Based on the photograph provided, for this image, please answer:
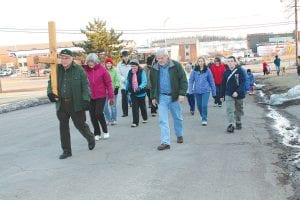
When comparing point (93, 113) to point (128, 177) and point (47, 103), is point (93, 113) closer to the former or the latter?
point (128, 177)

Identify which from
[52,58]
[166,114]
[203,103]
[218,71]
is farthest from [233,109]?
[218,71]

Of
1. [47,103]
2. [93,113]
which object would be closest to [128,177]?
[93,113]

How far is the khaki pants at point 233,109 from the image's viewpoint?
1062 cm

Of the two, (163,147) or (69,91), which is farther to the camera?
(163,147)

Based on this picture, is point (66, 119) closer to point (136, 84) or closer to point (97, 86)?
point (97, 86)

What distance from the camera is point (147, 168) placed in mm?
7234

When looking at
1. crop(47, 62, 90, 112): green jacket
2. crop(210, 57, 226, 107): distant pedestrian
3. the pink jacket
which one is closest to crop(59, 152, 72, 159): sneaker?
crop(47, 62, 90, 112): green jacket

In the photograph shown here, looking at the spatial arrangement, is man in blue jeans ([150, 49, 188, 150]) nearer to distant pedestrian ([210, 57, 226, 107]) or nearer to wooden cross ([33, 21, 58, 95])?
wooden cross ([33, 21, 58, 95])

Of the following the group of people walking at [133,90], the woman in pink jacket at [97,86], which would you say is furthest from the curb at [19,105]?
the woman in pink jacket at [97,86]

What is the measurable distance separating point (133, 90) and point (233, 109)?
109 inches

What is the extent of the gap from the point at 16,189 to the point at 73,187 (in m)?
0.78

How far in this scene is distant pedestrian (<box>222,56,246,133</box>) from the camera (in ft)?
35.0

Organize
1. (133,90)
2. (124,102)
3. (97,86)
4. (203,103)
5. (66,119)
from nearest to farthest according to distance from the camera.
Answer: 1. (66,119)
2. (97,86)
3. (203,103)
4. (133,90)
5. (124,102)

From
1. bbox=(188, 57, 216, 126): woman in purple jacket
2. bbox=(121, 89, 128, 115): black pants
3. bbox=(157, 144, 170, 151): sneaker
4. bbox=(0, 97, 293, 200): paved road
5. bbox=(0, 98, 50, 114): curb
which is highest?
bbox=(188, 57, 216, 126): woman in purple jacket
